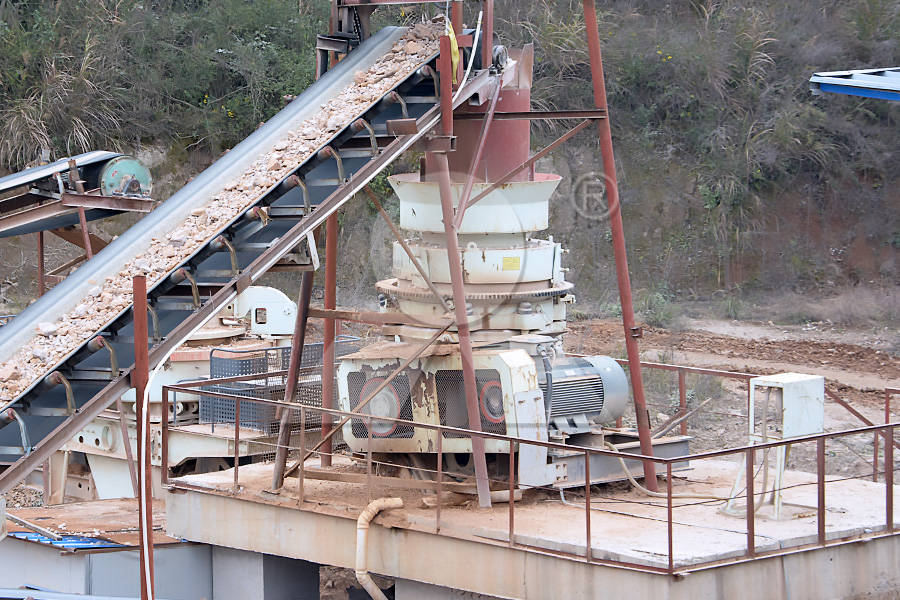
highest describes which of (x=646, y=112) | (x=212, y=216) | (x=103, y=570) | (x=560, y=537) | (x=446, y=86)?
(x=646, y=112)

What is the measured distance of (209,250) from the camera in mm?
10969

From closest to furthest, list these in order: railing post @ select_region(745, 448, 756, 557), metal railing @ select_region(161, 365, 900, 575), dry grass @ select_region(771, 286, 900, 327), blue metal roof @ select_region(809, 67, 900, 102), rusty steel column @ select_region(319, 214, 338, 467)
A: 1. metal railing @ select_region(161, 365, 900, 575)
2. railing post @ select_region(745, 448, 756, 557)
3. rusty steel column @ select_region(319, 214, 338, 467)
4. blue metal roof @ select_region(809, 67, 900, 102)
5. dry grass @ select_region(771, 286, 900, 327)

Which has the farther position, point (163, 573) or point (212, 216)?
point (163, 573)

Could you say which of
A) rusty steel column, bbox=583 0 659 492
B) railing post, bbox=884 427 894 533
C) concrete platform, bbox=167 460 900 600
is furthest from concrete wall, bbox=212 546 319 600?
railing post, bbox=884 427 894 533

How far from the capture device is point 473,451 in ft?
41.6

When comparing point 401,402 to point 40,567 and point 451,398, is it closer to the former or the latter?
point 451,398

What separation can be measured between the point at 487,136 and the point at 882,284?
61.5 ft

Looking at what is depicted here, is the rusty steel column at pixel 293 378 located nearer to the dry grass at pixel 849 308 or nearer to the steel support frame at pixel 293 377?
the steel support frame at pixel 293 377

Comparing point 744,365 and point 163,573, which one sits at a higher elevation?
point 744,365

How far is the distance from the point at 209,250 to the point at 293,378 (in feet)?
11.7

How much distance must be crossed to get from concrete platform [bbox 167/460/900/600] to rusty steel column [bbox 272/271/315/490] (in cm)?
30

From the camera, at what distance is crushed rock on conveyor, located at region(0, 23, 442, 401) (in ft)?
32.8

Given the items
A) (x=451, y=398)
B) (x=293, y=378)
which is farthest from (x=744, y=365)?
(x=293, y=378)

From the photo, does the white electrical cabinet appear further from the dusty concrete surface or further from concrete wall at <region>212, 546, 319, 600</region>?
concrete wall at <region>212, 546, 319, 600</region>
